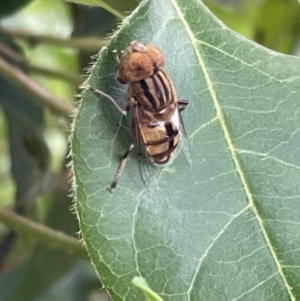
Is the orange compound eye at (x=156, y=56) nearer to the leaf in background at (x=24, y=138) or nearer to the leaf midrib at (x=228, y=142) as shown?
the leaf midrib at (x=228, y=142)

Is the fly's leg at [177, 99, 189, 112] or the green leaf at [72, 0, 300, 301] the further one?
the fly's leg at [177, 99, 189, 112]

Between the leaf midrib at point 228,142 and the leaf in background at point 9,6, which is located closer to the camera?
the leaf midrib at point 228,142

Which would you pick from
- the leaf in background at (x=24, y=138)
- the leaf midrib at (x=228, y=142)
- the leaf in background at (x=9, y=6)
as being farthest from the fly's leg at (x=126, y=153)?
the leaf in background at (x=24, y=138)

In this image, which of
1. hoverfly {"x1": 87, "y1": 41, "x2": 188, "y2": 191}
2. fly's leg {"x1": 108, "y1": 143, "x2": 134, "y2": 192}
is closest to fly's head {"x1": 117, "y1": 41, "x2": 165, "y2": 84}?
hoverfly {"x1": 87, "y1": 41, "x2": 188, "y2": 191}

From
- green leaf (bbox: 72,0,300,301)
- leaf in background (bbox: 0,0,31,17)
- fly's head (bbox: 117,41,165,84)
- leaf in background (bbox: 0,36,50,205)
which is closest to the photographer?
green leaf (bbox: 72,0,300,301)

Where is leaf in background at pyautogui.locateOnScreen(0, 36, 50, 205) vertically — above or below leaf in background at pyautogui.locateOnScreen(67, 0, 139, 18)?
below

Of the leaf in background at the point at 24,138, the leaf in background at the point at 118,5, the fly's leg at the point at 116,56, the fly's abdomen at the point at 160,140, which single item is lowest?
the leaf in background at the point at 24,138

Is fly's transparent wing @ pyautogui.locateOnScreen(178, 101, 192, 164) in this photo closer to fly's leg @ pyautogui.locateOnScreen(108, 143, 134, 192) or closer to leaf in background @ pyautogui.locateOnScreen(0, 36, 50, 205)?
fly's leg @ pyautogui.locateOnScreen(108, 143, 134, 192)

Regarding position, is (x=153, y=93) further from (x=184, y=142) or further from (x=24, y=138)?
(x=24, y=138)
